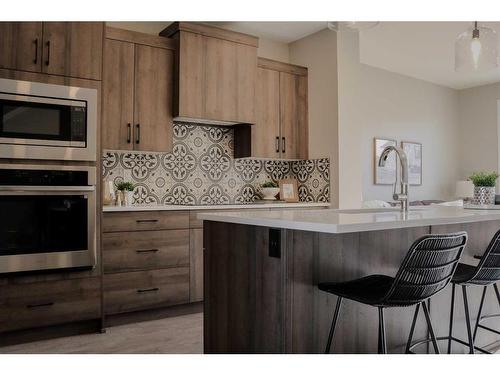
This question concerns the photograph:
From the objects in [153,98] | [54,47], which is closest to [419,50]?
[153,98]

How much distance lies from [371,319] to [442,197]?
5614 mm

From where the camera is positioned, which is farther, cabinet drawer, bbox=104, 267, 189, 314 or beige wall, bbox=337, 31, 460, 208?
beige wall, bbox=337, 31, 460, 208

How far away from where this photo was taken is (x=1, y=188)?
9.02 ft

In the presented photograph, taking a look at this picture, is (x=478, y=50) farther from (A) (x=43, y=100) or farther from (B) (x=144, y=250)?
(A) (x=43, y=100)

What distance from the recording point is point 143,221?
134 inches

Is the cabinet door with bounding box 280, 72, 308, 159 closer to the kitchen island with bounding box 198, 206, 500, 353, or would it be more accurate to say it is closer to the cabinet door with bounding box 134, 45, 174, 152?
the cabinet door with bounding box 134, 45, 174, 152

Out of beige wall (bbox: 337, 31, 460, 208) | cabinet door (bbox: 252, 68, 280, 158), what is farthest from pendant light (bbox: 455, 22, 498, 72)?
cabinet door (bbox: 252, 68, 280, 158)

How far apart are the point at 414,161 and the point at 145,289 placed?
473 centimetres

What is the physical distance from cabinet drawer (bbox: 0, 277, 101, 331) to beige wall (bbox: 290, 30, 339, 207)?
240 cm

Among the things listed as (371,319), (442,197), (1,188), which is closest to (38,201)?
(1,188)

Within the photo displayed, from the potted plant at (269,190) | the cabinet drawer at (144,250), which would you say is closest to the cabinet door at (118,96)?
the cabinet drawer at (144,250)

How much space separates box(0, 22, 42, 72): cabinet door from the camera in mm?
2797

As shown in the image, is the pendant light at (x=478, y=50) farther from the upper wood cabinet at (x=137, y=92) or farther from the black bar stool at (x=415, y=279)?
the upper wood cabinet at (x=137, y=92)

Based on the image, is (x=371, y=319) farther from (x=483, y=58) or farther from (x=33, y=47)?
(x=33, y=47)
